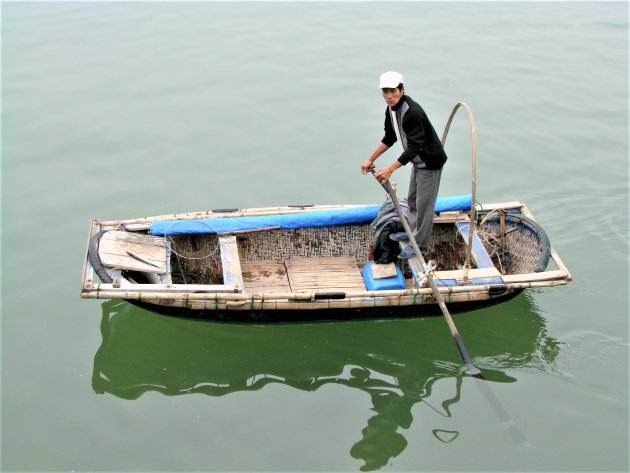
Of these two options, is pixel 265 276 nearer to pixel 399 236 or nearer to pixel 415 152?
pixel 399 236

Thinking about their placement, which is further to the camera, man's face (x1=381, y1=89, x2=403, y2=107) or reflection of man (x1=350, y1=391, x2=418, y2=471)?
man's face (x1=381, y1=89, x2=403, y2=107)

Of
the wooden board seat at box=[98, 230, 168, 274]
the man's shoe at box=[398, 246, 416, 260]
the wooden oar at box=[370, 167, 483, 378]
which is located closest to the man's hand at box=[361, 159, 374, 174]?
the wooden oar at box=[370, 167, 483, 378]

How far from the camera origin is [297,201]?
8445mm

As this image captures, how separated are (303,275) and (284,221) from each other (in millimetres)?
568

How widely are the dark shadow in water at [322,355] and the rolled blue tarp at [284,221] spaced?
82 centimetres

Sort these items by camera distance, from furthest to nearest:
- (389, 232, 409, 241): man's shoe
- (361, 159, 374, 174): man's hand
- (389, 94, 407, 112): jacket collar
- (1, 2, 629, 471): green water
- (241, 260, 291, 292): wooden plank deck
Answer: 1. (241, 260, 291, 292): wooden plank deck
2. (389, 232, 409, 241): man's shoe
3. (361, 159, 374, 174): man's hand
4. (389, 94, 407, 112): jacket collar
5. (1, 2, 629, 471): green water

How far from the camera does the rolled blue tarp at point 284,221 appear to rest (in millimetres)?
6793

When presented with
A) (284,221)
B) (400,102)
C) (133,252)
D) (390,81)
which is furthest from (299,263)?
(390,81)

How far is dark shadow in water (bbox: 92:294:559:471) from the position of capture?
6156 mm

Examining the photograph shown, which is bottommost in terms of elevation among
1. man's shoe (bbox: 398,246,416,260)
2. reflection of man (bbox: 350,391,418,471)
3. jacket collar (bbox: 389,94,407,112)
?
reflection of man (bbox: 350,391,418,471)

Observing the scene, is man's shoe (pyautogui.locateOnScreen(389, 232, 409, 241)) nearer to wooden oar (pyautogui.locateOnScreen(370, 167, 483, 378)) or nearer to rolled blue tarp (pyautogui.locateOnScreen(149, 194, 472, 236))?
wooden oar (pyautogui.locateOnScreen(370, 167, 483, 378))

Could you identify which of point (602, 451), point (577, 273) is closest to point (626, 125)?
point (577, 273)

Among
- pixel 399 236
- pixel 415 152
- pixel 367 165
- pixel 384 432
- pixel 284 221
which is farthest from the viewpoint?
pixel 284 221

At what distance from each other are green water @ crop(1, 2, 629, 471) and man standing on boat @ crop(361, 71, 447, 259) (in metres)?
0.89
